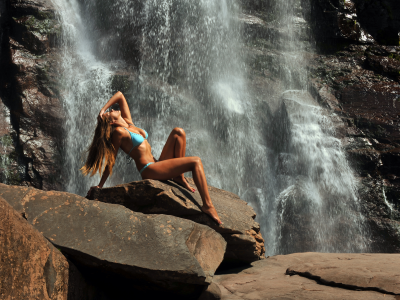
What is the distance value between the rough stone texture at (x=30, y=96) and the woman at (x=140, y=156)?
6940 millimetres

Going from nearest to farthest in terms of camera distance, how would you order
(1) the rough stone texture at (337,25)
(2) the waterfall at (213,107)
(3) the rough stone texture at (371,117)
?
(3) the rough stone texture at (371,117), (2) the waterfall at (213,107), (1) the rough stone texture at (337,25)

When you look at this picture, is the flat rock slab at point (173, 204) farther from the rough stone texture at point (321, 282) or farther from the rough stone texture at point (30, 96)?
the rough stone texture at point (30, 96)

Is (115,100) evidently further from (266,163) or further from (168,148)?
(266,163)

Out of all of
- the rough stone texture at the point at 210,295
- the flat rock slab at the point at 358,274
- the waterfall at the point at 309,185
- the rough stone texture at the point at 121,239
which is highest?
the rough stone texture at the point at 121,239

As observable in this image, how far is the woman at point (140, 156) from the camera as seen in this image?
4426 mm

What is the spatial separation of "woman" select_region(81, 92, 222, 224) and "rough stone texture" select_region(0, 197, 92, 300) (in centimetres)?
167

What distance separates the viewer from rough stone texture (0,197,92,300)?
219cm

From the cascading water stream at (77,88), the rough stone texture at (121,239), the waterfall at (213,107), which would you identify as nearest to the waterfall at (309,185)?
the waterfall at (213,107)

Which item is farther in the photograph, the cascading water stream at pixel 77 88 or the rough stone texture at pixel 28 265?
the cascading water stream at pixel 77 88

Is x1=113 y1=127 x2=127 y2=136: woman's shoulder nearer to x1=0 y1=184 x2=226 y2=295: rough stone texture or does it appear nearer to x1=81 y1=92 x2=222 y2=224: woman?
x1=81 y1=92 x2=222 y2=224: woman

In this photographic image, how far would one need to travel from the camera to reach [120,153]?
1127 centimetres

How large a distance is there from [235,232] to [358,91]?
9955mm

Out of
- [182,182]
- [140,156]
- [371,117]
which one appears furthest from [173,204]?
[371,117]

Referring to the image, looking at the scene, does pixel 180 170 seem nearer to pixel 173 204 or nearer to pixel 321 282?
pixel 173 204
